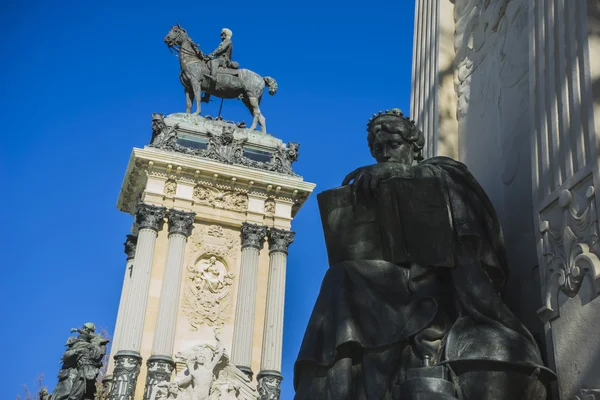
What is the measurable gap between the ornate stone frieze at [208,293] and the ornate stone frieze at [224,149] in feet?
11.5

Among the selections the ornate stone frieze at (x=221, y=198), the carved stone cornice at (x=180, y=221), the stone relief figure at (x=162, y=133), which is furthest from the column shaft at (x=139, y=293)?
the stone relief figure at (x=162, y=133)

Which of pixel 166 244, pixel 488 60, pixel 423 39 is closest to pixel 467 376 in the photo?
pixel 488 60

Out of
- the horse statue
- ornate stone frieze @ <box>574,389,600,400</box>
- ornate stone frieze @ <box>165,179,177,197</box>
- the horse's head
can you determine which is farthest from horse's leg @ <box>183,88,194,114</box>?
ornate stone frieze @ <box>574,389,600,400</box>

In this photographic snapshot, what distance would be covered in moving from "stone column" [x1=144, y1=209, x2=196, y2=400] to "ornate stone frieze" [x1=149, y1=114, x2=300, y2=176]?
2.26 m

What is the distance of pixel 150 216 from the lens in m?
23.2

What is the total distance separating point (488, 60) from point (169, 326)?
17798mm

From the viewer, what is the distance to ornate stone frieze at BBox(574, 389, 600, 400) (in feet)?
10.0

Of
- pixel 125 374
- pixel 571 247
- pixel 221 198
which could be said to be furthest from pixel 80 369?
pixel 571 247

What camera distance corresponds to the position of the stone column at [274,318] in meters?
21.6

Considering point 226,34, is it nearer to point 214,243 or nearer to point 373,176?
point 214,243

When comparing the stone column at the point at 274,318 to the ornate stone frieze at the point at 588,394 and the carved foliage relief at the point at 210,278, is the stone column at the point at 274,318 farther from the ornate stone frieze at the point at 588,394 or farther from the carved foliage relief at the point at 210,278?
the ornate stone frieze at the point at 588,394

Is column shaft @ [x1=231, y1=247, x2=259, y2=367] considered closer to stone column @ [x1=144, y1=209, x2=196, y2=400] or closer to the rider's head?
stone column @ [x1=144, y1=209, x2=196, y2=400]

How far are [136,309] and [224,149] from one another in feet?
20.5

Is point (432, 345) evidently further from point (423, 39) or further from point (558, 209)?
point (423, 39)
